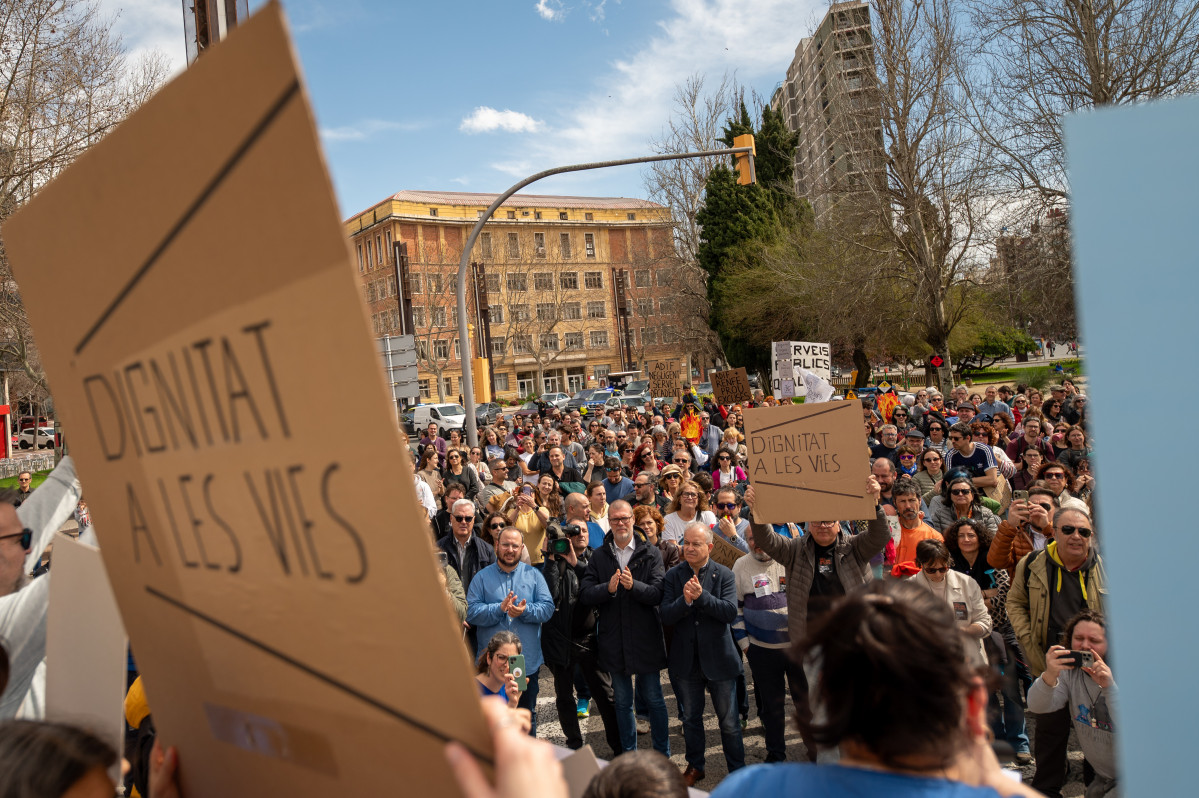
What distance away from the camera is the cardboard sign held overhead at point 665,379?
803 inches

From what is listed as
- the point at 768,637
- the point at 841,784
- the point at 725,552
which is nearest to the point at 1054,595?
the point at 768,637

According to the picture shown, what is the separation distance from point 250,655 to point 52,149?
14.6m

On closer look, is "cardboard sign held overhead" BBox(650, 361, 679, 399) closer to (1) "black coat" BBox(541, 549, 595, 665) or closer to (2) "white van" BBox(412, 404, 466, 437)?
(1) "black coat" BBox(541, 549, 595, 665)

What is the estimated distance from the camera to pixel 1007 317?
22.6 meters

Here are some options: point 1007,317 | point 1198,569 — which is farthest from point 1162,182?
point 1007,317

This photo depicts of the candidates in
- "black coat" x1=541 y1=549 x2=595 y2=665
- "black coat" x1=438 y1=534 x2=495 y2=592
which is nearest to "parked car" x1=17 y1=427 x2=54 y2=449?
"black coat" x1=438 y1=534 x2=495 y2=592

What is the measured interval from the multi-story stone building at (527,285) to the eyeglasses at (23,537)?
4444 cm

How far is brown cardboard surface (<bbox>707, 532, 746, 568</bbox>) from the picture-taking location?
6.10 metres

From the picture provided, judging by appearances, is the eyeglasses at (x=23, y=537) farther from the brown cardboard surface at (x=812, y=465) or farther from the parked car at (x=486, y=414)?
the parked car at (x=486, y=414)

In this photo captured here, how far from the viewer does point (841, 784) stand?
1.36 meters

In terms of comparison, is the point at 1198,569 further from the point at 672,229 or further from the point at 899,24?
the point at 672,229

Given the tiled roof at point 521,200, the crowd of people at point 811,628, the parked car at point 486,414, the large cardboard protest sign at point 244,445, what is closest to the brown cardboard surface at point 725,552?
the crowd of people at point 811,628

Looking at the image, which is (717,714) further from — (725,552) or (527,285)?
(527,285)

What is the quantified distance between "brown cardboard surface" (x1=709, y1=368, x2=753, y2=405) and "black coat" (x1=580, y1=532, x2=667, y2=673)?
472 inches
